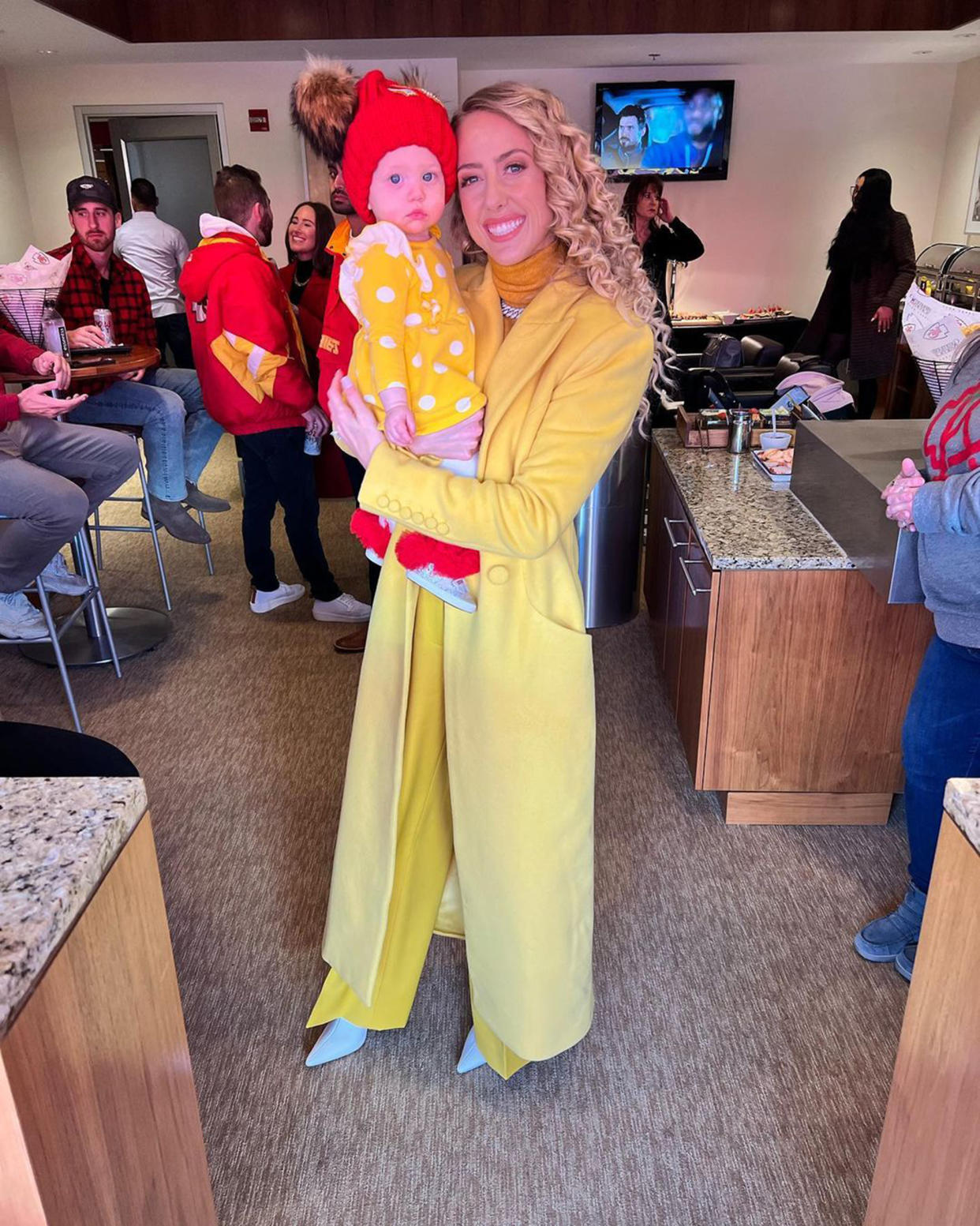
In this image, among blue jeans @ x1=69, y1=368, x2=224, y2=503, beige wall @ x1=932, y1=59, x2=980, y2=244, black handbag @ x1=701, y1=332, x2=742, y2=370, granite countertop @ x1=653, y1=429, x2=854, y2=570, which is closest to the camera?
granite countertop @ x1=653, y1=429, x2=854, y2=570

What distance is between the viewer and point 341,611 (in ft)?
12.7

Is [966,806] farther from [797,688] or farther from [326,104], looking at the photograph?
[797,688]

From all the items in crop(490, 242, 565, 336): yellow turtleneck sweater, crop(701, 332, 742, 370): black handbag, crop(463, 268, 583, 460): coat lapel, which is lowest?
crop(701, 332, 742, 370): black handbag

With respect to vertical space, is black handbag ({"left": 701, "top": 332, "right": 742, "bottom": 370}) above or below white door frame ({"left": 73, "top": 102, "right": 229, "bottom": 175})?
below

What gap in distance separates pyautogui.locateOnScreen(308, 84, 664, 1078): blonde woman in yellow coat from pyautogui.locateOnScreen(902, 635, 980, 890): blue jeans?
2.46ft

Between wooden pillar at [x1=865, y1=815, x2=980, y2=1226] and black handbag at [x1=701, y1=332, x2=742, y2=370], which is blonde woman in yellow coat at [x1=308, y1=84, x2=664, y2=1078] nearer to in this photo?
wooden pillar at [x1=865, y1=815, x2=980, y2=1226]

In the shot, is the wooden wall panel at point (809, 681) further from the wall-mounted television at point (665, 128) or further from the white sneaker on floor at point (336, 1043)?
the wall-mounted television at point (665, 128)

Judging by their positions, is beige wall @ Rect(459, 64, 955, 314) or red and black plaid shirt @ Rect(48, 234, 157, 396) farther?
beige wall @ Rect(459, 64, 955, 314)

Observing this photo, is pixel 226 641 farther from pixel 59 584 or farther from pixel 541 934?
pixel 541 934

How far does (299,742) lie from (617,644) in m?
1.27

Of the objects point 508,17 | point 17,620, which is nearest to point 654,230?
point 508,17

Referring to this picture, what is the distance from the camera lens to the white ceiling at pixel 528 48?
261 inches

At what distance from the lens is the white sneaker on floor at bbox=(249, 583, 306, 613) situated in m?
3.95

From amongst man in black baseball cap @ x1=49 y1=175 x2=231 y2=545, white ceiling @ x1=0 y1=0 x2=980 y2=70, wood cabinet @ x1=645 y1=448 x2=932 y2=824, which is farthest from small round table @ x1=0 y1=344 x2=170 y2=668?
white ceiling @ x1=0 y1=0 x2=980 y2=70
